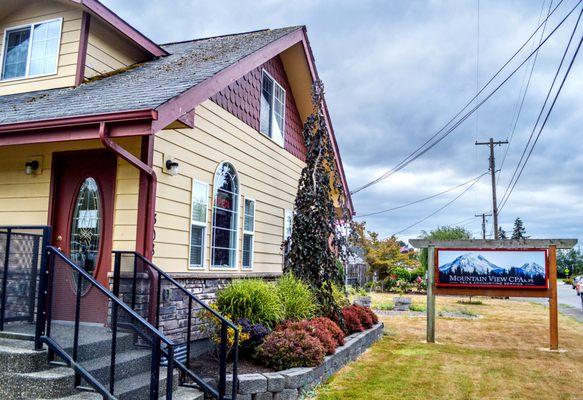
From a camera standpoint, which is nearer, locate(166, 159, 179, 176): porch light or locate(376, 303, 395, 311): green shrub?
locate(166, 159, 179, 176): porch light

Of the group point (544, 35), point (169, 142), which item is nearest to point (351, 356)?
point (169, 142)

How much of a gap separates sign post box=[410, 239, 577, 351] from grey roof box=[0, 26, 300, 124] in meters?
5.92

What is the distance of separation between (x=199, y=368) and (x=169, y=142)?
307cm

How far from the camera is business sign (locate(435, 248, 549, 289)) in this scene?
10133mm

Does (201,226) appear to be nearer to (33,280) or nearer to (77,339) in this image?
(33,280)

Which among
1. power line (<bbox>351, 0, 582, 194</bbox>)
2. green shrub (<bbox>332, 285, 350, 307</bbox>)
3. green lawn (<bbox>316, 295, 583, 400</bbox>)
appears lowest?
green lawn (<bbox>316, 295, 583, 400</bbox>)

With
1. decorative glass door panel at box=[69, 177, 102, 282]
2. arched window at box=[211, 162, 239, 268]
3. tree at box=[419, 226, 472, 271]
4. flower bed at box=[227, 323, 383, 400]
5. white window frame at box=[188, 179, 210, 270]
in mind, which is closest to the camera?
flower bed at box=[227, 323, 383, 400]

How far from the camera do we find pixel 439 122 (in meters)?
19.9

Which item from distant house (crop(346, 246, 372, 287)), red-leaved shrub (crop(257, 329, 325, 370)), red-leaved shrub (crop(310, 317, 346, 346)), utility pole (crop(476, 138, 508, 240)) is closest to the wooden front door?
red-leaved shrub (crop(257, 329, 325, 370))

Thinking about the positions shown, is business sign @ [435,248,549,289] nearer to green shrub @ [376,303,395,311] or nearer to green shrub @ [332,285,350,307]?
green shrub @ [332,285,350,307]

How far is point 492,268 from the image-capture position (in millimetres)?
10352

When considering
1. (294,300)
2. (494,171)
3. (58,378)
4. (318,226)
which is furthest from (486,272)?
(494,171)

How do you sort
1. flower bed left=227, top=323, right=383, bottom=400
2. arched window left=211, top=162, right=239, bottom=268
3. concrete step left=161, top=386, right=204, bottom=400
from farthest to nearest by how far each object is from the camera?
1. arched window left=211, top=162, right=239, bottom=268
2. flower bed left=227, top=323, right=383, bottom=400
3. concrete step left=161, top=386, right=204, bottom=400

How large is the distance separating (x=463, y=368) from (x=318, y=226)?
3519 mm
